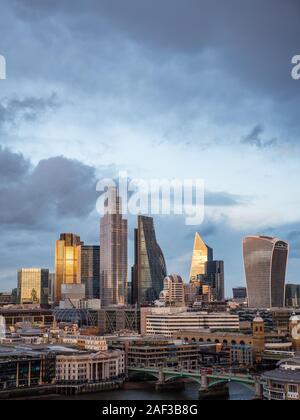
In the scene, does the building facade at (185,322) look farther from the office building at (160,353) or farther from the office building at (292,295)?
the office building at (292,295)

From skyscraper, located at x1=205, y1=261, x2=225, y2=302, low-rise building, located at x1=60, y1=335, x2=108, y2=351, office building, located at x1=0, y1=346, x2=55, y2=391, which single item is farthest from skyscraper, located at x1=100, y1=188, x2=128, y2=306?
office building, located at x1=0, y1=346, x2=55, y2=391

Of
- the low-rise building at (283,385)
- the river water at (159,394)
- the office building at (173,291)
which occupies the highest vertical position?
the office building at (173,291)

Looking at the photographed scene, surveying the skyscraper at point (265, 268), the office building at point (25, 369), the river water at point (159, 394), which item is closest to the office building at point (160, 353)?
the river water at point (159, 394)

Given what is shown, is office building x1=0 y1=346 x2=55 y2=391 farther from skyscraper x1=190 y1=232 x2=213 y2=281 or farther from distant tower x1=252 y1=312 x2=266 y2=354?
skyscraper x1=190 y1=232 x2=213 y2=281

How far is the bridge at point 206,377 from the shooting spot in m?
13.0

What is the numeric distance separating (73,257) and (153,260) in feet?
30.1

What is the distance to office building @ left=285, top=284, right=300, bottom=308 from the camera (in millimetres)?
40741

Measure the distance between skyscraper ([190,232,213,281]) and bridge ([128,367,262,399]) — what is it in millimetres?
29808

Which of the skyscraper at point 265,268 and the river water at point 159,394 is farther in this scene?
the skyscraper at point 265,268

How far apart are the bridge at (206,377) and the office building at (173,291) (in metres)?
18.7

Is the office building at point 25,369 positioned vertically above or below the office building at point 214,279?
below
